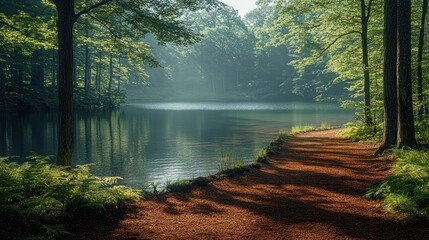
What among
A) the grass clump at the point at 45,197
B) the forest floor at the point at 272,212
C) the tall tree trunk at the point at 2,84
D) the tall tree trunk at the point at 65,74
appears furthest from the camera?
the tall tree trunk at the point at 2,84

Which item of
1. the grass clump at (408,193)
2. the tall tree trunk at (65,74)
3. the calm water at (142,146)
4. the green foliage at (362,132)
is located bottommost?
the calm water at (142,146)

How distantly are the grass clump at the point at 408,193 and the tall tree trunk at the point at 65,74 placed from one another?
7047 mm

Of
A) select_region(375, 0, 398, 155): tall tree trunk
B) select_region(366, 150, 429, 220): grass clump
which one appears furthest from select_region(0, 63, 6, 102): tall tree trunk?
select_region(366, 150, 429, 220): grass clump

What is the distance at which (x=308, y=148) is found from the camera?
1392 centimetres

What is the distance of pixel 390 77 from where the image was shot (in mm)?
11117

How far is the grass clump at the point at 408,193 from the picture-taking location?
4.97m

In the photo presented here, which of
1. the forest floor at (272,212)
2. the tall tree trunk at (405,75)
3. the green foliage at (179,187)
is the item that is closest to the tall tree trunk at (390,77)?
the tall tree trunk at (405,75)

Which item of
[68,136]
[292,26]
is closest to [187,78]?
[292,26]

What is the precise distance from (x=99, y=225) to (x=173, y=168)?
8.09 metres

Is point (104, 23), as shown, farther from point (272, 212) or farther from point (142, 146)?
point (142, 146)

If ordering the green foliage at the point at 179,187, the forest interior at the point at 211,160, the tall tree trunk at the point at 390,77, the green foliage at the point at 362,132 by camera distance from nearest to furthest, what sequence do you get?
the forest interior at the point at 211,160, the green foliage at the point at 179,187, the tall tree trunk at the point at 390,77, the green foliage at the point at 362,132

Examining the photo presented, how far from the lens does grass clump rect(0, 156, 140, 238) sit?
441 centimetres

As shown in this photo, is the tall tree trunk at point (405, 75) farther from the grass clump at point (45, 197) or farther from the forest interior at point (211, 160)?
the grass clump at point (45, 197)

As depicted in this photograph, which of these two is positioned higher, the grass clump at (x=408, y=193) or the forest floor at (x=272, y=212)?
the grass clump at (x=408, y=193)
